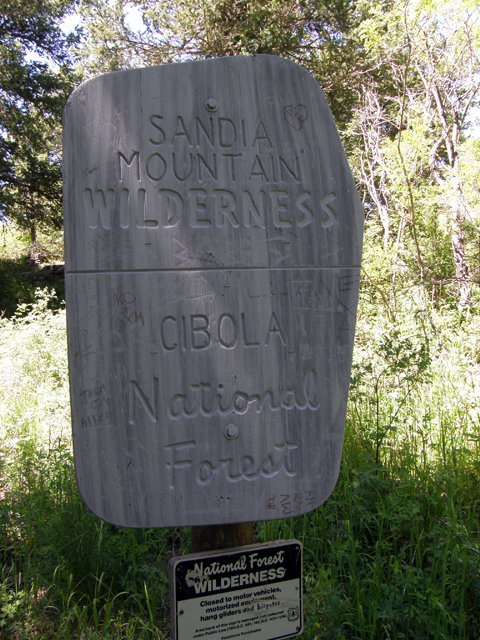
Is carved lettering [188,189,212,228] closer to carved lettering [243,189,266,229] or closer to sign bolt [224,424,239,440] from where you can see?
carved lettering [243,189,266,229]

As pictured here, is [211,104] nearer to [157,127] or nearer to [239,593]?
[157,127]

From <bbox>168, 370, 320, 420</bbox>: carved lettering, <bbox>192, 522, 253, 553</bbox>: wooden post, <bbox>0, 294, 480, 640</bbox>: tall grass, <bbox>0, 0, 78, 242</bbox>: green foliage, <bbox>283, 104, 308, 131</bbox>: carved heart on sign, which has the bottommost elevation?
<bbox>0, 294, 480, 640</bbox>: tall grass

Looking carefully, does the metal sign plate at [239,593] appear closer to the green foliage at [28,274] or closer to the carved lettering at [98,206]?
the carved lettering at [98,206]

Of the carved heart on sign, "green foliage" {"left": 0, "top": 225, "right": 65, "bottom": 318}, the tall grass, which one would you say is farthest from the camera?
"green foliage" {"left": 0, "top": 225, "right": 65, "bottom": 318}

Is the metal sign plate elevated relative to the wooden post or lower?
lower

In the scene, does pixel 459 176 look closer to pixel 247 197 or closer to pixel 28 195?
pixel 247 197

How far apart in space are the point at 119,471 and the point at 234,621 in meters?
0.56

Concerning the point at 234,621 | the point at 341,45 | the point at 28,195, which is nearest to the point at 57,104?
the point at 28,195

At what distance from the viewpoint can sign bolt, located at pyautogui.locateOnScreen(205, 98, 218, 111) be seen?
52.0 inches

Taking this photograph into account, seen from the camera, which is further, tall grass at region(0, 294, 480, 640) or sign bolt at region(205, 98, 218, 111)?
tall grass at region(0, 294, 480, 640)

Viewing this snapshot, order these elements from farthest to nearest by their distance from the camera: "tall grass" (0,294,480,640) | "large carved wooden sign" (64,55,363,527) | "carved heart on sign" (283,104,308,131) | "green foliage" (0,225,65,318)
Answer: "green foliage" (0,225,65,318)
"tall grass" (0,294,480,640)
"carved heart on sign" (283,104,308,131)
"large carved wooden sign" (64,55,363,527)

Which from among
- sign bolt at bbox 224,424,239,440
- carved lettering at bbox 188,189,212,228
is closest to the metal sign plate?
sign bolt at bbox 224,424,239,440

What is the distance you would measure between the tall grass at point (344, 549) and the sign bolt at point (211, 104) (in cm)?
168

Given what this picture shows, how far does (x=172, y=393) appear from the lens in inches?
50.4
